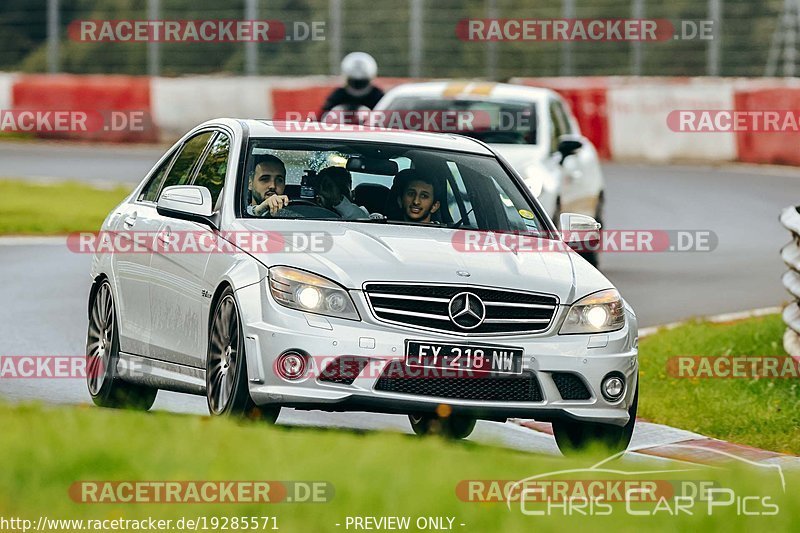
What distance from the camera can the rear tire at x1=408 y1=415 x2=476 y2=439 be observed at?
10.5 m

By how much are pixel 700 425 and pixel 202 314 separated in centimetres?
317

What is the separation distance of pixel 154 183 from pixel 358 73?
28.2 feet

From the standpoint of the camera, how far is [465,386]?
8695mm

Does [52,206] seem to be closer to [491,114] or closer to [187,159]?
[491,114]

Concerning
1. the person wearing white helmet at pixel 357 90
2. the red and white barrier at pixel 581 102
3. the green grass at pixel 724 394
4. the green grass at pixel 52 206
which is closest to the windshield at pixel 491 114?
the person wearing white helmet at pixel 357 90

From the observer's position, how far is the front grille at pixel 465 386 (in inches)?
339

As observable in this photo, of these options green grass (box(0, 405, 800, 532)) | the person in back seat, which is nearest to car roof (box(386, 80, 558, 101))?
the person in back seat

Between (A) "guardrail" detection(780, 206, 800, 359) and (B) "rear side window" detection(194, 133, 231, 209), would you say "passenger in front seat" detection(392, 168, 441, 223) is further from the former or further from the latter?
(A) "guardrail" detection(780, 206, 800, 359)

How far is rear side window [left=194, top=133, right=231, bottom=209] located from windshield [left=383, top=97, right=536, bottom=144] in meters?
7.32

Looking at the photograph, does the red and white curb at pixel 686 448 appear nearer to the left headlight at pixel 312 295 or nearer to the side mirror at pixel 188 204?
the left headlight at pixel 312 295

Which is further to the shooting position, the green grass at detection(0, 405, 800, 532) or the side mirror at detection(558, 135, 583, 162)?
the side mirror at detection(558, 135, 583, 162)

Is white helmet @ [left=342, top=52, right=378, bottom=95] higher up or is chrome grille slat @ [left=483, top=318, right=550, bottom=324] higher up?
chrome grille slat @ [left=483, top=318, right=550, bottom=324]

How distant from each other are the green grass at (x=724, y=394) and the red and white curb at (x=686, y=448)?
0.63 feet

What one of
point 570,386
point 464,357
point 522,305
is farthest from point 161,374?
point 570,386
